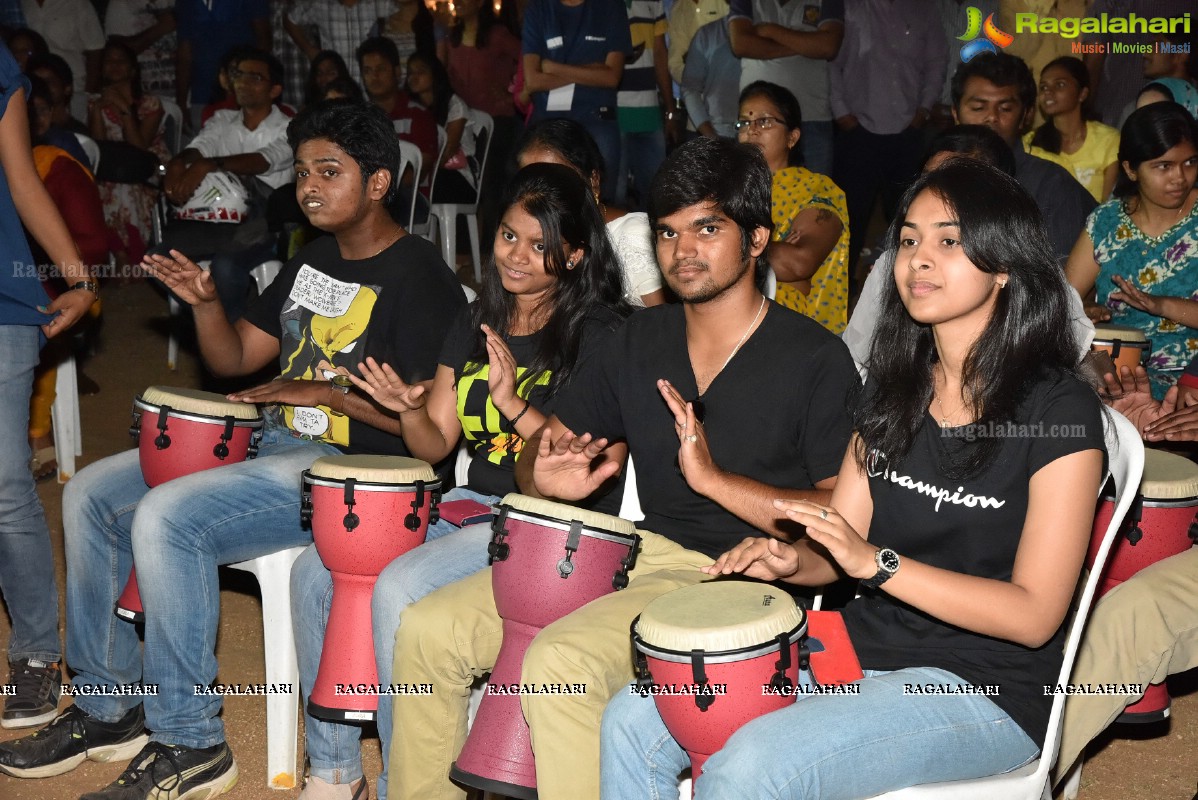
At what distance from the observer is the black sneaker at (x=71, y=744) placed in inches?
123

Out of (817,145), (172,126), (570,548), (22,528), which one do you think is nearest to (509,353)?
(570,548)

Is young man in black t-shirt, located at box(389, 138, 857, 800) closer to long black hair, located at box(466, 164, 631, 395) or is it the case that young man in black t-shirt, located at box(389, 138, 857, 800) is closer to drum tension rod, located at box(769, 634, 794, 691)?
long black hair, located at box(466, 164, 631, 395)

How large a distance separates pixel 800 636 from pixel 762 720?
0.54ft

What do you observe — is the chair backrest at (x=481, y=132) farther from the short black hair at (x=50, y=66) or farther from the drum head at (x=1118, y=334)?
the drum head at (x=1118, y=334)

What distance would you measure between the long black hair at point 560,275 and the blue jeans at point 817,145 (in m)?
3.01

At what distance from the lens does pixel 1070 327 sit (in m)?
2.17

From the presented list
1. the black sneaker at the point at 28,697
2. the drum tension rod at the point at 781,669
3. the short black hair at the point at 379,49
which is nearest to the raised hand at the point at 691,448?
the drum tension rod at the point at 781,669

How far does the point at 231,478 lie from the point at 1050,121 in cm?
382

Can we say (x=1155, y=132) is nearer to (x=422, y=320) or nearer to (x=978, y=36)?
(x=422, y=320)

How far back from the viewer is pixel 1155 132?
378 cm

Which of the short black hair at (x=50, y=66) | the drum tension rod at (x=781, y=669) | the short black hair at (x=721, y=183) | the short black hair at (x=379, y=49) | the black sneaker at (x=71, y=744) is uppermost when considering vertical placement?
the short black hair at (x=379, y=49)

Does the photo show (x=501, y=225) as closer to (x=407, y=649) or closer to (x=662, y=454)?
(x=662, y=454)

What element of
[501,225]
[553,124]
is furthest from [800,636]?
[553,124]

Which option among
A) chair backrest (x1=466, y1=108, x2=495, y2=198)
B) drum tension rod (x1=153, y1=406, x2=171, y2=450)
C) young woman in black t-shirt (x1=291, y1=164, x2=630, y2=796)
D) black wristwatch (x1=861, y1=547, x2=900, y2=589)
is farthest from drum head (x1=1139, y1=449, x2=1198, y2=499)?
chair backrest (x1=466, y1=108, x2=495, y2=198)
